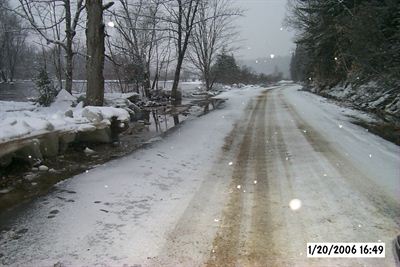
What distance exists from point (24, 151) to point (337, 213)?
16.9ft

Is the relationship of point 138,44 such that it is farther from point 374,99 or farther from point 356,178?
point 356,178

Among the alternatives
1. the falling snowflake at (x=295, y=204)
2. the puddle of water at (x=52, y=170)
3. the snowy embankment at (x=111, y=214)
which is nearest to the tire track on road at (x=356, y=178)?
the falling snowflake at (x=295, y=204)

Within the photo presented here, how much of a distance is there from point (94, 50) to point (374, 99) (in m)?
13.0

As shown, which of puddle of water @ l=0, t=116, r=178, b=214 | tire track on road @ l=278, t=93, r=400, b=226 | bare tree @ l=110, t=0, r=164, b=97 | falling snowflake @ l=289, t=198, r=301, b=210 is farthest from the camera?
bare tree @ l=110, t=0, r=164, b=97

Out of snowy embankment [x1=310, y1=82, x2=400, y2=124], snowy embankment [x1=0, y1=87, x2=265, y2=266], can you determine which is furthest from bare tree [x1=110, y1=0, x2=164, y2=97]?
snowy embankment [x1=0, y1=87, x2=265, y2=266]

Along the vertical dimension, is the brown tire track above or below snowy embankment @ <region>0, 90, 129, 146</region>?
below

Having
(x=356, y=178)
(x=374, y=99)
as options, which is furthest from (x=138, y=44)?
(x=356, y=178)

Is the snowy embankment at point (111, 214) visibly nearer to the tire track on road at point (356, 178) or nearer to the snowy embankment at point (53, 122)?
the snowy embankment at point (53, 122)

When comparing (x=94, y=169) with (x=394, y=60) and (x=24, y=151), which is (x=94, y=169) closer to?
(x=24, y=151)

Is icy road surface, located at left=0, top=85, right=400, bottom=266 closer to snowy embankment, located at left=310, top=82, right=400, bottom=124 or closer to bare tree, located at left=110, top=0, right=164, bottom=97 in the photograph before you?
snowy embankment, located at left=310, top=82, right=400, bottom=124

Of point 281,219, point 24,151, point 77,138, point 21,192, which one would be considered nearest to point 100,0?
point 77,138

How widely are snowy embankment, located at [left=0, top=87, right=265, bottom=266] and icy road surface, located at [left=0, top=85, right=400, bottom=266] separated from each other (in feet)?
0.04

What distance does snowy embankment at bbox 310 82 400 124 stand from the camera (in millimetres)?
14368

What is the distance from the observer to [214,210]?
4707mm
